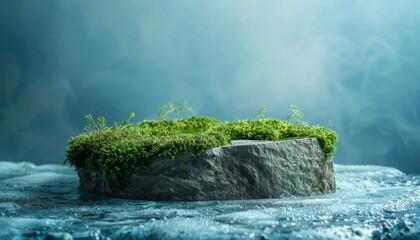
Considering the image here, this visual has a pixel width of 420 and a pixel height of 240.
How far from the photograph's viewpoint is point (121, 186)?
6430 mm

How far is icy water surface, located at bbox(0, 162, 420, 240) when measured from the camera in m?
4.36

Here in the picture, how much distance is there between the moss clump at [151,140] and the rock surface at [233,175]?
0.12 m

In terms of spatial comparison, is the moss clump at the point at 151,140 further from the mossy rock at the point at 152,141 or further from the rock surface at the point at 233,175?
the rock surface at the point at 233,175

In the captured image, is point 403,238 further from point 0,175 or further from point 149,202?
point 0,175

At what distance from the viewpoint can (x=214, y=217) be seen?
196 inches

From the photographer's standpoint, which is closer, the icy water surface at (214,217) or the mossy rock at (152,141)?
the icy water surface at (214,217)

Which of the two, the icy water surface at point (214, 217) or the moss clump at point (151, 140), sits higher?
the moss clump at point (151, 140)

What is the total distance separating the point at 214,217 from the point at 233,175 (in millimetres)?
1438

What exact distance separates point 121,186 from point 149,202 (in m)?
0.53

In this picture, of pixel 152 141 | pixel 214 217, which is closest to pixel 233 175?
pixel 152 141

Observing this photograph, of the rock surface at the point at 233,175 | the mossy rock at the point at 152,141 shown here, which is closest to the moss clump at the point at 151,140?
the mossy rock at the point at 152,141

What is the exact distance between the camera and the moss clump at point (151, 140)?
247 inches

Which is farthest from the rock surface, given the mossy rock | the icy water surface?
the icy water surface

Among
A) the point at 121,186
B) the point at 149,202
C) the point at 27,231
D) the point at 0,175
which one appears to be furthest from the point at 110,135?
the point at 0,175
